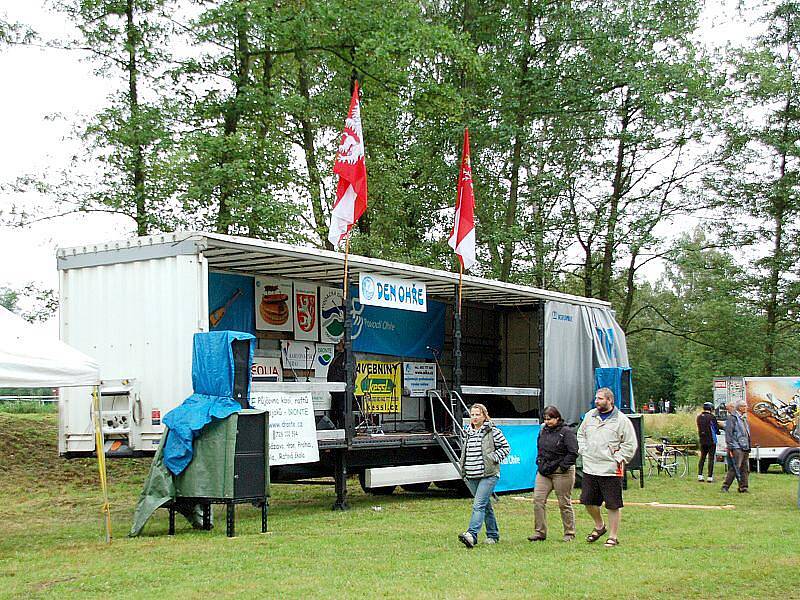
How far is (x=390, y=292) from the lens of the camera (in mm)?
14773

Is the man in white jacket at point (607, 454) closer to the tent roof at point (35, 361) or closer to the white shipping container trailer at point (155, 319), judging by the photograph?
the white shipping container trailer at point (155, 319)

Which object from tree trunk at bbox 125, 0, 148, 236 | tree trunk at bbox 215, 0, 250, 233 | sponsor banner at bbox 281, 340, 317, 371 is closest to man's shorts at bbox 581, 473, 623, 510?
sponsor banner at bbox 281, 340, 317, 371

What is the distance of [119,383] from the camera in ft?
39.0

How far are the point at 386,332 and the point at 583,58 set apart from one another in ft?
41.1

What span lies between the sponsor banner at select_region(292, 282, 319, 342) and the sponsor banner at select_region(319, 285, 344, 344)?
0.14 metres

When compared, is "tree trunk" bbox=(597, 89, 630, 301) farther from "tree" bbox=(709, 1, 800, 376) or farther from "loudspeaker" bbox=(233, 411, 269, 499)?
"loudspeaker" bbox=(233, 411, 269, 499)

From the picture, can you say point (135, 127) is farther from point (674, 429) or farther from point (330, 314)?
point (674, 429)

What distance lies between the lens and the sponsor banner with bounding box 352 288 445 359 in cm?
1705

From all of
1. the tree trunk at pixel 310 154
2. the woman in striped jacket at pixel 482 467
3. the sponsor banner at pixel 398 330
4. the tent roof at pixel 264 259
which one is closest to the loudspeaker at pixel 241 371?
the tent roof at pixel 264 259

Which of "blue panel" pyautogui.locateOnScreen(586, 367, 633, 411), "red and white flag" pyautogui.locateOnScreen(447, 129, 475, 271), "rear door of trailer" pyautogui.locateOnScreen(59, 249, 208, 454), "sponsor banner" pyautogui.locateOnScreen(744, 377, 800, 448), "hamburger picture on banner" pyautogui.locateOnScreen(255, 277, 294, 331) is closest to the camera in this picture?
"rear door of trailer" pyautogui.locateOnScreen(59, 249, 208, 454)

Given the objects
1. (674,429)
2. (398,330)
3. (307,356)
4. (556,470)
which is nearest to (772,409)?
(674,429)

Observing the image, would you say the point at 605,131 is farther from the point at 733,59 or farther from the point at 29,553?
the point at 29,553

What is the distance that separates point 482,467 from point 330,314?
252 inches

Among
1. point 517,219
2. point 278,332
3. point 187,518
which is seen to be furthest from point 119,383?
point 517,219
